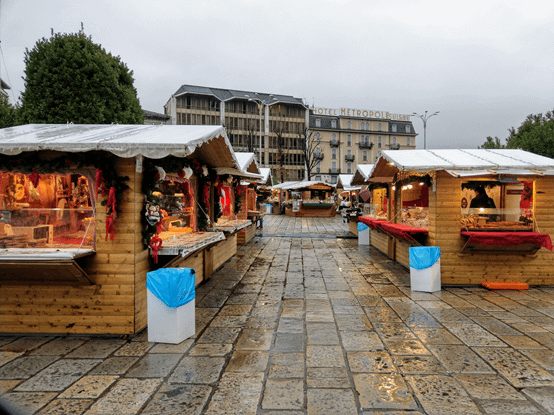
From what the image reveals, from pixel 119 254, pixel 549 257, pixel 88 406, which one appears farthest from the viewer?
pixel 549 257

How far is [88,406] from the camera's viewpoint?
10.8 feet

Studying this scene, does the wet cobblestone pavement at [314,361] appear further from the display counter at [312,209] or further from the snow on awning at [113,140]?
the display counter at [312,209]

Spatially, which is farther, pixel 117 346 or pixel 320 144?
pixel 320 144

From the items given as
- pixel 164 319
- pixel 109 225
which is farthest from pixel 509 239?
pixel 109 225

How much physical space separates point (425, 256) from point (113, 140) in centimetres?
642

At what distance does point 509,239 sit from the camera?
7.60 meters

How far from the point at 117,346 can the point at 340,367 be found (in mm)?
2977

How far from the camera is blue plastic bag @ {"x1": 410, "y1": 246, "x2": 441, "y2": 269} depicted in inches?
295

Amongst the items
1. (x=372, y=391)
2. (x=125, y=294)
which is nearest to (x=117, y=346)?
(x=125, y=294)

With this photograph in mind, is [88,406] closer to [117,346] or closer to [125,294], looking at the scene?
[117,346]

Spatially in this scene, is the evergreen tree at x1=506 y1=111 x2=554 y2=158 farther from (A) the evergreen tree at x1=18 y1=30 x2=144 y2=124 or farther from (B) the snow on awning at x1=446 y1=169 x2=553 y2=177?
(A) the evergreen tree at x1=18 y1=30 x2=144 y2=124

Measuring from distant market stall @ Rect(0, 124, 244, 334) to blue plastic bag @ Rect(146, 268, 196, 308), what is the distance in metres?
0.49

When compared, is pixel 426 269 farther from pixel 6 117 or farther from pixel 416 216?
pixel 6 117

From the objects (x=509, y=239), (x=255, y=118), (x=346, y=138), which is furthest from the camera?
(x=346, y=138)
